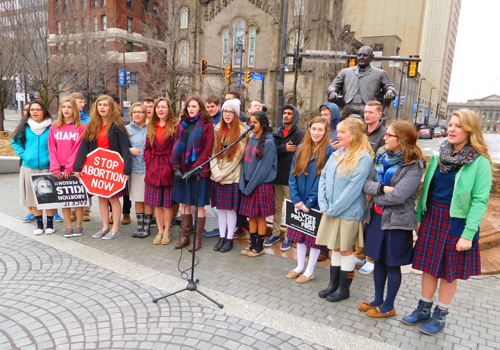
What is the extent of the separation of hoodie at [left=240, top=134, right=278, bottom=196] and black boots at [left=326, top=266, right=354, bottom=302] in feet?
5.43

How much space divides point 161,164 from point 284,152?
1.91 m

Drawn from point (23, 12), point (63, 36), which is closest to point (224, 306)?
point (23, 12)

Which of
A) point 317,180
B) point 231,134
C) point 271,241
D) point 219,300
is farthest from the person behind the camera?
point 271,241

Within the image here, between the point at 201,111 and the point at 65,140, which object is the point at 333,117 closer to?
the point at 201,111

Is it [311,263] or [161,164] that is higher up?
[161,164]

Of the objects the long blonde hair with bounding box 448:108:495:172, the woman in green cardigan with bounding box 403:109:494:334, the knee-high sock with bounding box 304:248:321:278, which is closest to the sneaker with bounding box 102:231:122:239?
the knee-high sock with bounding box 304:248:321:278

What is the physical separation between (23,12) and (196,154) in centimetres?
1308

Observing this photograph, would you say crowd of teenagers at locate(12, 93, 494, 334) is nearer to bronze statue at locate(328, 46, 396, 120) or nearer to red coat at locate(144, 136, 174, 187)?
red coat at locate(144, 136, 174, 187)

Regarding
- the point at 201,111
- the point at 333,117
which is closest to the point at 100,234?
the point at 201,111

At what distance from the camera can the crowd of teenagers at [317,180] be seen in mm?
3090

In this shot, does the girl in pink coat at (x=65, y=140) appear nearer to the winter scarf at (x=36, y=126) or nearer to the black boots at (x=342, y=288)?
the winter scarf at (x=36, y=126)

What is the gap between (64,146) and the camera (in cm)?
559

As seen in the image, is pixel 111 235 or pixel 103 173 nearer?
pixel 103 173

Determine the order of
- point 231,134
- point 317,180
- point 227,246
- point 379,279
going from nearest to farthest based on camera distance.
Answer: point 379,279 → point 317,180 → point 231,134 → point 227,246
